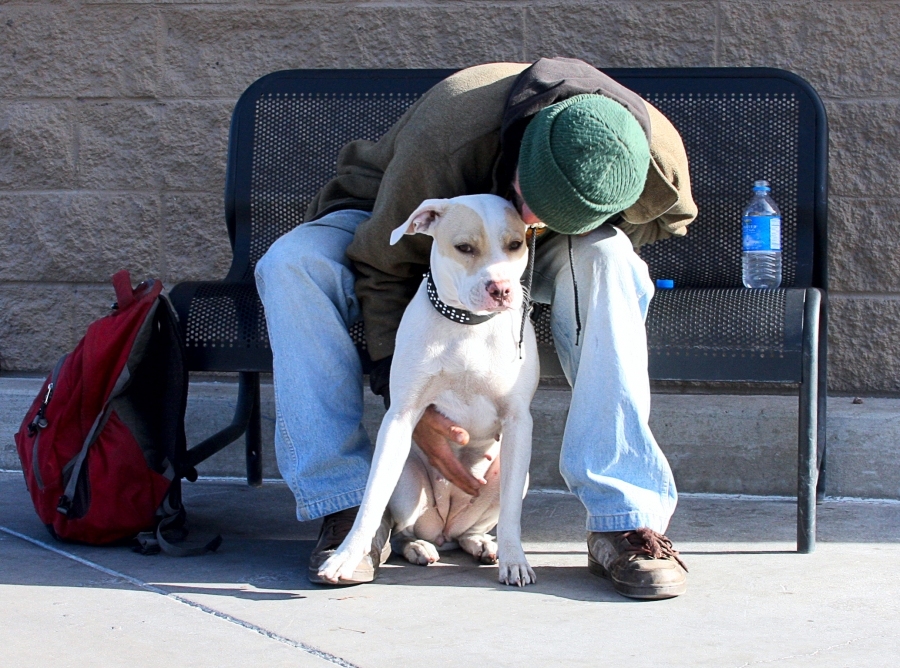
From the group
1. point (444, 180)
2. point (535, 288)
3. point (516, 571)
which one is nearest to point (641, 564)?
point (516, 571)

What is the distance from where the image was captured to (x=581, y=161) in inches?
90.0

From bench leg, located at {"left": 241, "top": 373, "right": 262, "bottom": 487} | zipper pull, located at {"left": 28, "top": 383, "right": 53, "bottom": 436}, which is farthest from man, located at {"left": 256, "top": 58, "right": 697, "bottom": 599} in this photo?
bench leg, located at {"left": 241, "top": 373, "right": 262, "bottom": 487}

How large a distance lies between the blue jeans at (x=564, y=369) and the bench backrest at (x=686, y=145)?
2.22ft

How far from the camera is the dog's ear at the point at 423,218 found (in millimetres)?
2541

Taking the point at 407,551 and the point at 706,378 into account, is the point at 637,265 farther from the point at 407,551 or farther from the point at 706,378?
the point at 407,551

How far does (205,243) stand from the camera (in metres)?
4.30

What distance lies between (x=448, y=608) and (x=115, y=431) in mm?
1104

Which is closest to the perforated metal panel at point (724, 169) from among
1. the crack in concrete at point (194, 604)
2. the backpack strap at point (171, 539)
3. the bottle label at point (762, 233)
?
the bottle label at point (762, 233)

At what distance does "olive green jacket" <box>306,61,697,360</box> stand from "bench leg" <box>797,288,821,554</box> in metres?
0.41

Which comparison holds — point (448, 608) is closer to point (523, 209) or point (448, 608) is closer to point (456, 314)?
point (456, 314)

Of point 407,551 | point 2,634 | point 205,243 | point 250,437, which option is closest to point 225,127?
point 205,243

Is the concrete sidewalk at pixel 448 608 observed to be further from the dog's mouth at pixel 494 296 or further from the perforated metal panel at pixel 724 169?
the perforated metal panel at pixel 724 169

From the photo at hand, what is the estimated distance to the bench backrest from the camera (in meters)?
3.45

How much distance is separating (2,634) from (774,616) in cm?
162
